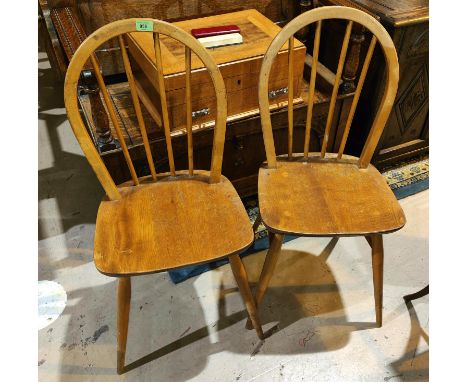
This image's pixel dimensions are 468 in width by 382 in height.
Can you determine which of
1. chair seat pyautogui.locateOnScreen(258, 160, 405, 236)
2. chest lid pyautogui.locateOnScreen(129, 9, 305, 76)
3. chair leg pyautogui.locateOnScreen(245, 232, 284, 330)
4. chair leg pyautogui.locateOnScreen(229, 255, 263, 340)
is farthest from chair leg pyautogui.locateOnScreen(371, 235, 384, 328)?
→ chest lid pyautogui.locateOnScreen(129, 9, 305, 76)

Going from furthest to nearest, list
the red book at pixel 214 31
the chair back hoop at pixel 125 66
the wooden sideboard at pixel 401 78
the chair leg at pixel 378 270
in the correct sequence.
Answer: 1. the wooden sideboard at pixel 401 78
2. the red book at pixel 214 31
3. the chair leg at pixel 378 270
4. the chair back hoop at pixel 125 66

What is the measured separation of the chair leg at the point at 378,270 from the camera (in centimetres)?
120

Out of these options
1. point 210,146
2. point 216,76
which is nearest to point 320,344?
point 210,146

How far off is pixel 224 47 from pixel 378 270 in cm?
91

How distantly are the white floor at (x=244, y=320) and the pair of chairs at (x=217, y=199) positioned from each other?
0.45 feet

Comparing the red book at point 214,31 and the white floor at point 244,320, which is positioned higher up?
the red book at point 214,31

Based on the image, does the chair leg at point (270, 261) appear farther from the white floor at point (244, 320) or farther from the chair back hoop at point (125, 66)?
the chair back hoop at point (125, 66)

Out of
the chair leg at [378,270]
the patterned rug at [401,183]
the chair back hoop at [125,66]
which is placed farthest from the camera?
the patterned rug at [401,183]

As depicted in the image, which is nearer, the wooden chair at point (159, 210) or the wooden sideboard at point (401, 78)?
the wooden chair at point (159, 210)

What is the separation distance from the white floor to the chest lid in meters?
0.78

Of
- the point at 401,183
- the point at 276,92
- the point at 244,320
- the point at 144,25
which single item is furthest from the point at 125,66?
the point at 401,183

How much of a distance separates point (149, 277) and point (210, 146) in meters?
0.56

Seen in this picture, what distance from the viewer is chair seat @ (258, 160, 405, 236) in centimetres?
106

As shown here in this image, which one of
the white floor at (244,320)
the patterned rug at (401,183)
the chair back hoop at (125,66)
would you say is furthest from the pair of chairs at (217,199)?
the patterned rug at (401,183)
